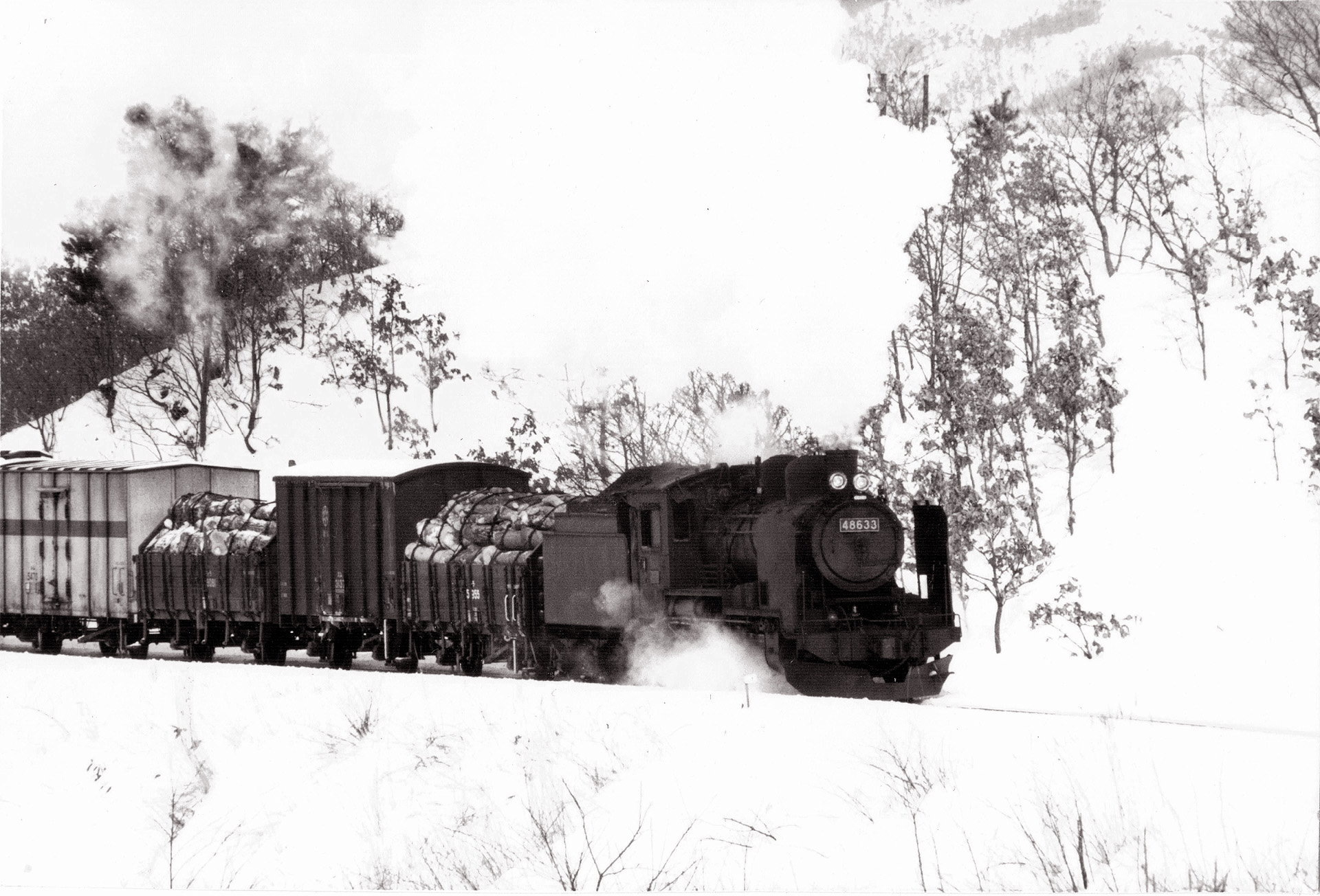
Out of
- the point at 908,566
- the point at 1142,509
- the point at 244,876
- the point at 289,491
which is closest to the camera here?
the point at 244,876

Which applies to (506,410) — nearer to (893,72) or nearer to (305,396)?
(305,396)

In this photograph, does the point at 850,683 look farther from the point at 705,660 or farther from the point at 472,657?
the point at 472,657

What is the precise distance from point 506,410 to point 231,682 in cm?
2509

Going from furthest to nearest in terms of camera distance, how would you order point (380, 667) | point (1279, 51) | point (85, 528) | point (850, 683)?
1. point (1279, 51)
2. point (85, 528)
3. point (380, 667)
4. point (850, 683)

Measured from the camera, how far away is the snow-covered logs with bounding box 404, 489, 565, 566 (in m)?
18.4

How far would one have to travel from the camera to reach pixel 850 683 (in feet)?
50.1

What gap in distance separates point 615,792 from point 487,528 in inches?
316

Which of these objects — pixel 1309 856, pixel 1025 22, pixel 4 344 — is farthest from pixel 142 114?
pixel 1309 856

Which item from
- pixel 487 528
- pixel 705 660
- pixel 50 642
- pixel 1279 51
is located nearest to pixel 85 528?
pixel 50 642

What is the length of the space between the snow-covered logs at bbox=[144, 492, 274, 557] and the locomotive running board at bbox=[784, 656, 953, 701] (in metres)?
10.1

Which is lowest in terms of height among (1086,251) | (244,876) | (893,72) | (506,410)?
(244,876)

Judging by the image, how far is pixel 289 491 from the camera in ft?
69.6

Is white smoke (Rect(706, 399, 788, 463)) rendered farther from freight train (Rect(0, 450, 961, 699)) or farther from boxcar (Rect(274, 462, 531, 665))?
boxcar (Rect(274, 462, 531, 665))

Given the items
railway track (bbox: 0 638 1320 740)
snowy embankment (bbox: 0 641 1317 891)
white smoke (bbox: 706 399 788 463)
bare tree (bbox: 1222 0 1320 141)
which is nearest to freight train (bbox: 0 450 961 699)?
railway track (bbox: 0 638 1320 740)
